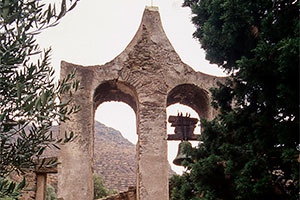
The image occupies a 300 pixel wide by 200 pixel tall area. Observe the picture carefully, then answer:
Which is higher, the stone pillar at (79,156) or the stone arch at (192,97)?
the stone arch at (192,97)

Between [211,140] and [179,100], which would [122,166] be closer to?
[179,100]

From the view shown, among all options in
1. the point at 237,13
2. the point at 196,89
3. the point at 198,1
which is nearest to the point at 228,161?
the point at 237,13

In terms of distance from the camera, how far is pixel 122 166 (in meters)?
27.0

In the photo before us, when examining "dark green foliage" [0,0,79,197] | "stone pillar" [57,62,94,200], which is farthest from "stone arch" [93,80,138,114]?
"dark green foliage" [0,0,79,197]

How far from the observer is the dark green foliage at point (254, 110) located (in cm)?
441

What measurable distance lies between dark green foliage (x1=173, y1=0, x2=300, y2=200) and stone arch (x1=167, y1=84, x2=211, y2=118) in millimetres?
3301

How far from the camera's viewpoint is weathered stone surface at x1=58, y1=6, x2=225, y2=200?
807 cm

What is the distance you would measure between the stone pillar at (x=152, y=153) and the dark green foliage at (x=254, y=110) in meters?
2.24

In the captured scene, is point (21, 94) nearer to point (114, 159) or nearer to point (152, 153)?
point (152, 153)

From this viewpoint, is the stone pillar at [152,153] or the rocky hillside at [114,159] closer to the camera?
the stone pillar at [152,153]

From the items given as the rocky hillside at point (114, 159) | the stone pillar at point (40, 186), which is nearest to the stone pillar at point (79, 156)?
the stone pillar at point (40, 186)

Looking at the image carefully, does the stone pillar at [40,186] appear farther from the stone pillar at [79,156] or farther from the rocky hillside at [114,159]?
the rocky hillside at [114,159]

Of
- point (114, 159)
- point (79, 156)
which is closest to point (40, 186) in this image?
point (79, 156)

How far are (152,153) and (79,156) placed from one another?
161 cm
